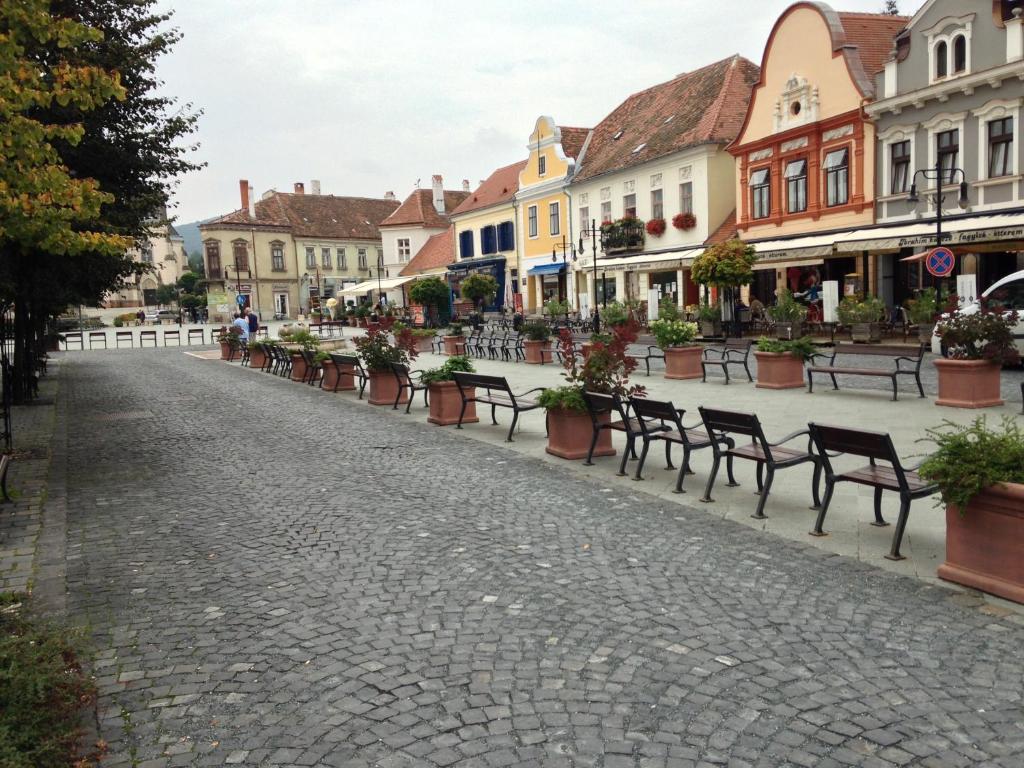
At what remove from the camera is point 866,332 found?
20.4 meters

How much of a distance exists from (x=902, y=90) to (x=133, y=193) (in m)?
20.7

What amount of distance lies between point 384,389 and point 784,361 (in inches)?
272

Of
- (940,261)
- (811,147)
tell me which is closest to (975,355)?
(940,261)

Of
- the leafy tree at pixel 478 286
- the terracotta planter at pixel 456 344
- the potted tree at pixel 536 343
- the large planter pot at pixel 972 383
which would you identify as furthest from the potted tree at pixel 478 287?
the large planter pot at pixel 972 383

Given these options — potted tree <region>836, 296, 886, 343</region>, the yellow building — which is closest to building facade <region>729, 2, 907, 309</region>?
potted tree <region>836, 296, 886, 343</region>

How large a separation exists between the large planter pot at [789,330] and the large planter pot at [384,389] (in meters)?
10.6

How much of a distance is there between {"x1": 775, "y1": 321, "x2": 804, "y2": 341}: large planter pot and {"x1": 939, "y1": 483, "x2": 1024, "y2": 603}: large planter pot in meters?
16.5

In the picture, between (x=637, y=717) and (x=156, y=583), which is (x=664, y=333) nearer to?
(x=156, y=583)

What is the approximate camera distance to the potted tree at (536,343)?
22.0m

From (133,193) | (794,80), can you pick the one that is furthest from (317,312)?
(133,193)

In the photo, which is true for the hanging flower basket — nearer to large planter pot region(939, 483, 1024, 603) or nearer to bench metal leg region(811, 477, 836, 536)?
bench metal leg region(811, 477, 836, 536)

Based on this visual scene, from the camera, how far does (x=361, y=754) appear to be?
3.41 m

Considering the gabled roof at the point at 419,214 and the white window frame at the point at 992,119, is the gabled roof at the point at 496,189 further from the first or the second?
the white window frame at the point at 992,119

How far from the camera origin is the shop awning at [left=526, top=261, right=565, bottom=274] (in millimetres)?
42562
